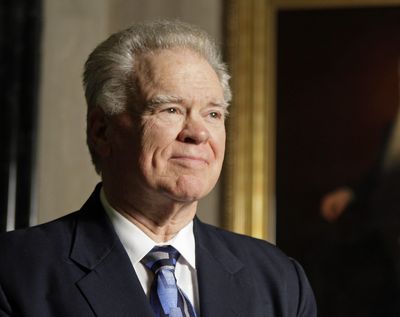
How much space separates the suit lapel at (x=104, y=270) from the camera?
7.93 feet

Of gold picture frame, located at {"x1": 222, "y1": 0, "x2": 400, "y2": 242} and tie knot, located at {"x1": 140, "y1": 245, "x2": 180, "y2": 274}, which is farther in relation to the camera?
gold picture frame, located at {"x1": 222, "y1": 0, "x2": 400, "y2": 242}

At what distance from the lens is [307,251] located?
4.68 m

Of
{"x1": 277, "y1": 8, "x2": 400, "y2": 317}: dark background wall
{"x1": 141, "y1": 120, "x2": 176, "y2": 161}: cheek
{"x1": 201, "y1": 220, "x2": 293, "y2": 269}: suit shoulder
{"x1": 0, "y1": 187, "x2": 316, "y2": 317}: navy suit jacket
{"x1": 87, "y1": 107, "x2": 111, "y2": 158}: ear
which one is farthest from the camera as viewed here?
{"x1": 277, "y1": 8, "x2": 400, "y2": 317}: dark background wall

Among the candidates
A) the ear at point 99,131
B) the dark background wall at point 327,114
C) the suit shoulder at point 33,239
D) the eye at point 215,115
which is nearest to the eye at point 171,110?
the eye at point 215,115

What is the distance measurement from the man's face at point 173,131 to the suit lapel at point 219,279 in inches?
10.1

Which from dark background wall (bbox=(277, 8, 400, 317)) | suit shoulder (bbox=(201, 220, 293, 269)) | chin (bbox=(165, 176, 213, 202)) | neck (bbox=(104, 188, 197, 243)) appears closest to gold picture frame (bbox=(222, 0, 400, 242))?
dark background wall (bbox=(277, 8, 400, 317))

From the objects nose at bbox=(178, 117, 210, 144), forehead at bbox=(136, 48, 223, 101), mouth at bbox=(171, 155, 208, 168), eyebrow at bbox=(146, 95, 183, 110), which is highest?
forehead at bbox=(136, 48, 223, 101)

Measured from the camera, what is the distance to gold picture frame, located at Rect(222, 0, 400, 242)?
4.68 m

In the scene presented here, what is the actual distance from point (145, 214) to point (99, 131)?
310 millimetres

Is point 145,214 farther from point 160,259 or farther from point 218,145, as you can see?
point 218,145

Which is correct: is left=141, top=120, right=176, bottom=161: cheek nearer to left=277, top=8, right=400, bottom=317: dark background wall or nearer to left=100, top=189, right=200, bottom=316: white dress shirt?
left=100, top=189, right=200, bottom=316: white dress shirt

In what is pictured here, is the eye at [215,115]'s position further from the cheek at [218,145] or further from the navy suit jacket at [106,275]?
the navy suit jacket at [106,275]

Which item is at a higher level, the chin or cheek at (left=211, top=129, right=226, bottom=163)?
cheek at (left=211, top=129, right=226, bottom=163)

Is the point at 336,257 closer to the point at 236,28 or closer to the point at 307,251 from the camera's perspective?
the point at 307,251
